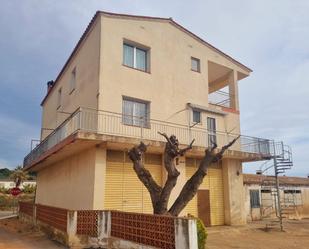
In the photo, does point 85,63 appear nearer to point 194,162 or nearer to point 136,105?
point 136,105

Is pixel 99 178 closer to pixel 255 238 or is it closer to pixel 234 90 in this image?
pixel 255 238

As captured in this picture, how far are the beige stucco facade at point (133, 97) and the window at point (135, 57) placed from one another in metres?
0.37

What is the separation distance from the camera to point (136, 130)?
1580cm

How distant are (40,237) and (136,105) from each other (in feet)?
26.1

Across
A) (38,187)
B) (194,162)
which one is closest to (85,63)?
(194,162)

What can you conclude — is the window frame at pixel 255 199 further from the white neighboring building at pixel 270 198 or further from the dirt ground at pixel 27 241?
the dirt ground at pixel 27 241

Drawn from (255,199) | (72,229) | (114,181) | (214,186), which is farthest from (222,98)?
(72,229)

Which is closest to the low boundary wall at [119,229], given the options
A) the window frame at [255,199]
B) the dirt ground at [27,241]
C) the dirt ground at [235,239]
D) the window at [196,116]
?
the dirt ground at [27,241]

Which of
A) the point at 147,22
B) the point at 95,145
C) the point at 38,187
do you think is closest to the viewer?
the point at 95,145

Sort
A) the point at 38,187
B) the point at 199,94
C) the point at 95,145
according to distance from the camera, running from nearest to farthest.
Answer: the point at 95,145, the point at 199,94, the point at 38,187

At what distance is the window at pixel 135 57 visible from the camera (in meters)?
16.8

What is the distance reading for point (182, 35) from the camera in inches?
770

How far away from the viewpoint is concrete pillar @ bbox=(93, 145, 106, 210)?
1340 cm

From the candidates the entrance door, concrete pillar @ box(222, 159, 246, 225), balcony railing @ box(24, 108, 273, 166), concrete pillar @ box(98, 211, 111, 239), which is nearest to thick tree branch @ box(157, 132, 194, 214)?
concrete pillar @ box(98, 211, 111, 239)
